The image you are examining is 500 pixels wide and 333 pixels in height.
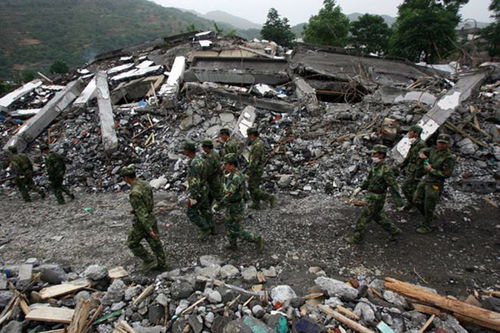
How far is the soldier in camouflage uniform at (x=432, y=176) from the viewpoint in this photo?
4.06 metres

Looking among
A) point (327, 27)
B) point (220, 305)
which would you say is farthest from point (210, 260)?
point (327, 27)

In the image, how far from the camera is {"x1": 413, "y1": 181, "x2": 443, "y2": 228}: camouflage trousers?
4.16 meters

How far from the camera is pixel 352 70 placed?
A: 10.2m

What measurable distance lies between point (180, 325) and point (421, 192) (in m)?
4.06

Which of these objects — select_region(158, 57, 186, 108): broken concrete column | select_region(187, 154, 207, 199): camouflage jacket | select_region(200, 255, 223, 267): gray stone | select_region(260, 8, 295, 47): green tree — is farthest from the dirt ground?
select_region(260, 8, 295, 47): green tree

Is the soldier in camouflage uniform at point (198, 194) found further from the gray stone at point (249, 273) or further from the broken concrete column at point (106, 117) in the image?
the broken concrete column at point (106, 117)

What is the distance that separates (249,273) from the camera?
144 inches

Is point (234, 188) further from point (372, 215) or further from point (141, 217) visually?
point (372, 215)

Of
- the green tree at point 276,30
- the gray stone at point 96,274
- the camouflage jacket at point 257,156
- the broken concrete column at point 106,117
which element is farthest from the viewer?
the green tree at point 276,30

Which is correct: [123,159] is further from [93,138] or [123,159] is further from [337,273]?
[337,273]

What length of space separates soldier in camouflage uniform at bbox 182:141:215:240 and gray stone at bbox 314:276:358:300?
204 cm

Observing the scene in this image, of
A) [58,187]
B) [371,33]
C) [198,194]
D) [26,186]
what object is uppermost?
[371,33]

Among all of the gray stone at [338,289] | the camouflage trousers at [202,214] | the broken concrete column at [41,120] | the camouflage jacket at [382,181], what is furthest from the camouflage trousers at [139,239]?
the broken concrete column at [41,120]

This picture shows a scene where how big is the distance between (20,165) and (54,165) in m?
0.99
